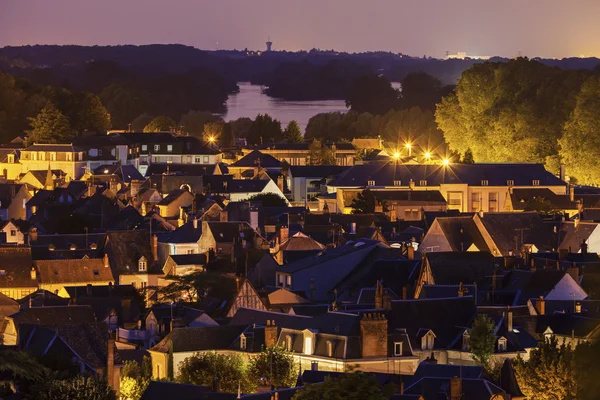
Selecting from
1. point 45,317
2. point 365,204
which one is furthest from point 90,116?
point 45,317

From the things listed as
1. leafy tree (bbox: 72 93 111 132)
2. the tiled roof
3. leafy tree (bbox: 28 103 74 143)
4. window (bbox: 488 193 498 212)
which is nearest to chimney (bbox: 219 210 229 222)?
the tiled roof

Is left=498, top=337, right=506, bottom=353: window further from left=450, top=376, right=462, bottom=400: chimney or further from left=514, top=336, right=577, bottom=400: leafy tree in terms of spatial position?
left=450, top=376, right=462, bottom=400: chimney

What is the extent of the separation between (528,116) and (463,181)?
19822 millimetres

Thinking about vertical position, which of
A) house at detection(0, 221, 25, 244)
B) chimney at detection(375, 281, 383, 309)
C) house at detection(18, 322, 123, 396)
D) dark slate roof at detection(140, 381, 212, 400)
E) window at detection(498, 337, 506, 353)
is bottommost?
house at detection(0, 221, 25, 244)

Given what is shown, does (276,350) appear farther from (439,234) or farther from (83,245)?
(83,245)

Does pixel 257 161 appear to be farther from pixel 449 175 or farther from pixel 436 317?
pixel 436 317

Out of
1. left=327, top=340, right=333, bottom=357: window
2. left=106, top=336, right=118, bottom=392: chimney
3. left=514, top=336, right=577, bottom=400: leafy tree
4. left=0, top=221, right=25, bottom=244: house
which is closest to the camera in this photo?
left=514, top=336, right=577, bottom=400: leafy tree

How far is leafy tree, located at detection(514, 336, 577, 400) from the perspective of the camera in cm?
2995

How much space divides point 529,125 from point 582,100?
595 centimetres

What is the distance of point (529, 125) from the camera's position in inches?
3659

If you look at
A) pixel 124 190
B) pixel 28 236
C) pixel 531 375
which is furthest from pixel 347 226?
pixel 531 375

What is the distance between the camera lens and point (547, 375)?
3012cm

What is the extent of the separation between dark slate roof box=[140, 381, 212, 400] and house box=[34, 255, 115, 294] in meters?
21.5

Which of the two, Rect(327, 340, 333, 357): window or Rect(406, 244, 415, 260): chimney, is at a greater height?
Rect(406, 244, 415, 260): chimney
